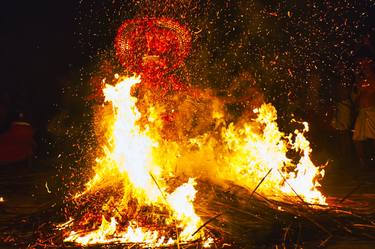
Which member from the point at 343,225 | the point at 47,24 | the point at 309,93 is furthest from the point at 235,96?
the point at 47,24

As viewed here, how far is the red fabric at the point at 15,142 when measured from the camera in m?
10.6

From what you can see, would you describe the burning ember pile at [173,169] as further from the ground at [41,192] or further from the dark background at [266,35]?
the dark background at [266,35]

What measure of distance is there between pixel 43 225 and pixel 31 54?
10491mm

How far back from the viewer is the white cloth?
920cm

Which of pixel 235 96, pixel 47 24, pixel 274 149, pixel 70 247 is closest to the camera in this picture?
pixel 70 247

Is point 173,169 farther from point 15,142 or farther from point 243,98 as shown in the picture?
point 15,142

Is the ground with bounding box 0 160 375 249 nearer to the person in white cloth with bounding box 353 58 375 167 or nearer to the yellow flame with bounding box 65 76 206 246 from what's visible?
the person in white cloth with bounding box 353 58 375 167

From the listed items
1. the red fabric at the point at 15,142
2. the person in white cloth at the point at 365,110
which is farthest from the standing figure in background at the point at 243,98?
the red fabric at the point at 15,142

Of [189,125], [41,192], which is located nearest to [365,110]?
[189,125]

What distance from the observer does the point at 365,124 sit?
9273 millimetres

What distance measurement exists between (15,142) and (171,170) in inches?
215

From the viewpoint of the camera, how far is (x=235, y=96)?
32.4ft

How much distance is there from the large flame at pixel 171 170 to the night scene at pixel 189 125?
0.02 metres

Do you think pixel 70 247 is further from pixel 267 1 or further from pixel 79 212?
pixel 267 1
